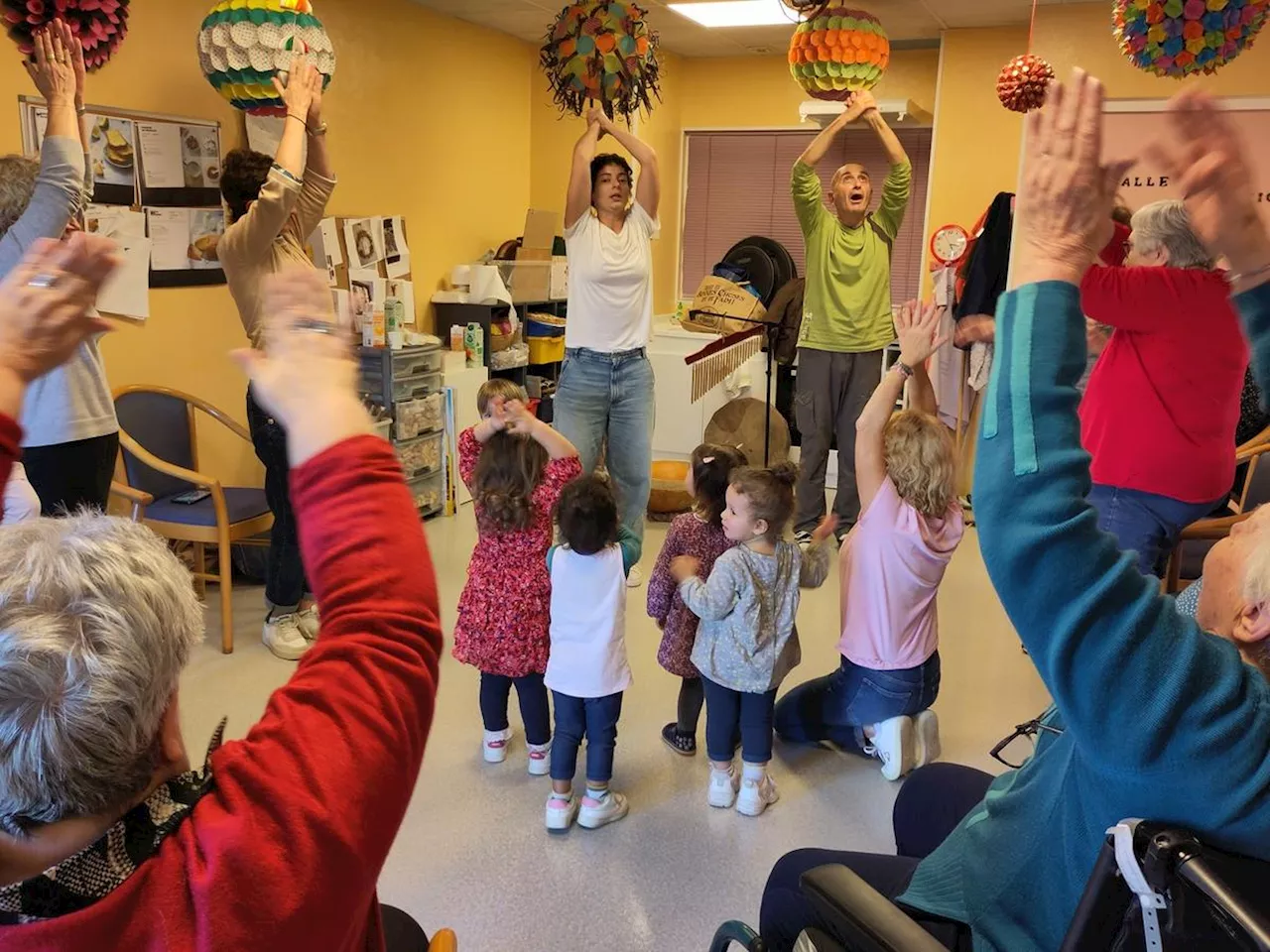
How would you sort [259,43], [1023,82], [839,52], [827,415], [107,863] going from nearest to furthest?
[107,863] < [259,43] < [839,52] < [1023,82] < [827,415]

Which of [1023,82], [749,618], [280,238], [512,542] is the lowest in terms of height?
[749,618]

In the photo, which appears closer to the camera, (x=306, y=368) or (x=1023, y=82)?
(x=306, y=368)

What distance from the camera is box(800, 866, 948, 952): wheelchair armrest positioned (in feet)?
3.09

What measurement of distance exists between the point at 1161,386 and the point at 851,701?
1.13m

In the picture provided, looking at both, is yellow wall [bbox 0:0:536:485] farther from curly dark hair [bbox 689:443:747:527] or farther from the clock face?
the clock face

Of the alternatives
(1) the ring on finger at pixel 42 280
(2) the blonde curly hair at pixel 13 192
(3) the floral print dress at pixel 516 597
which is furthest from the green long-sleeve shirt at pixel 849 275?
(1) the ring on finger at pixel 42 280

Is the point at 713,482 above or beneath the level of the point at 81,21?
beneath

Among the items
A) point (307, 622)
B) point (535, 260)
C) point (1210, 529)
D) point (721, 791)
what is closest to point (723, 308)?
point (535, 260)

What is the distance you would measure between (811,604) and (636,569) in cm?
80

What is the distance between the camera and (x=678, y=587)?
2459 millimetres

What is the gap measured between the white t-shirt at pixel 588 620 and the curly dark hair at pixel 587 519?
0.11 feet

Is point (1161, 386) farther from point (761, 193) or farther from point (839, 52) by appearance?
point (761, 193)

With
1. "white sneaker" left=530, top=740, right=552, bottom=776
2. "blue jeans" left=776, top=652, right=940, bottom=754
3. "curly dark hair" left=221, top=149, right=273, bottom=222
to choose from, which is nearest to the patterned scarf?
"white sneaker" left=530, top=740, right=552, bottom=776

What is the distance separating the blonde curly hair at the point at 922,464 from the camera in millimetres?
2385
